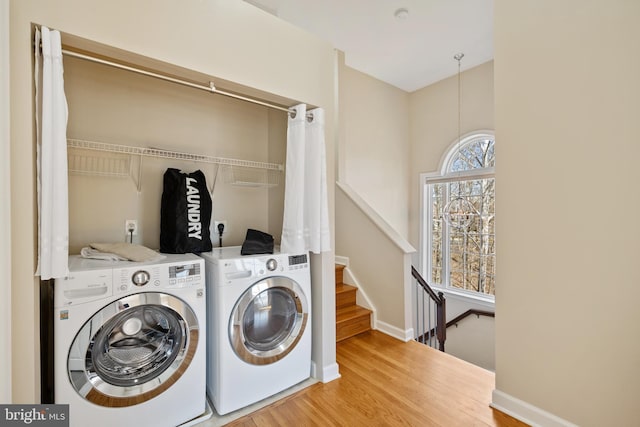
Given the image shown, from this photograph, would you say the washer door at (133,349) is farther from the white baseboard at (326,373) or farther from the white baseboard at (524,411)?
the white baseboard at (524,411)

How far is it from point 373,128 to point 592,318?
11.1 ft

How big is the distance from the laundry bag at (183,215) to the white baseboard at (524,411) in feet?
6.98

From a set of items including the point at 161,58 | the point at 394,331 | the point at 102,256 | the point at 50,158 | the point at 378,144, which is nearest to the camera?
the point at 50,158

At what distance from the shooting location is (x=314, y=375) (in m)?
2.10

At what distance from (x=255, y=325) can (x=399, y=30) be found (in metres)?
3.21

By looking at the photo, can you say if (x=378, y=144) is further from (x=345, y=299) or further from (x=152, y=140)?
(x=152, y=140)

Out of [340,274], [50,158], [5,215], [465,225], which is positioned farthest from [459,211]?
[5,215]

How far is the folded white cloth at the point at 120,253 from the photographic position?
1570mm

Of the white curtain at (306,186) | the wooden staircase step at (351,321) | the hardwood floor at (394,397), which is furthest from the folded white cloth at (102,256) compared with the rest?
the wooden staircase step at (351,321)

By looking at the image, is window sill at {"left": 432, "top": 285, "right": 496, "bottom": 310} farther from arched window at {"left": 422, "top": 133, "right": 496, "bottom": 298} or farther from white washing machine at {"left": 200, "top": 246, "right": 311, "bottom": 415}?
white washing machine at {"left": 200, "top": 246, "right": 311, "bottom": 415}

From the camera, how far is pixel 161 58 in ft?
4.72

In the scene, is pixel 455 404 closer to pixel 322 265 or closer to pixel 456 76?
pixel 322 265

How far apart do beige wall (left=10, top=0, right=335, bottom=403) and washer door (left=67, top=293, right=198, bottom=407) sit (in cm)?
18

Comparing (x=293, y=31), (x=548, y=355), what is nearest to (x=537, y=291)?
(x=548, y=355)
